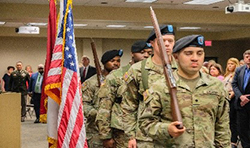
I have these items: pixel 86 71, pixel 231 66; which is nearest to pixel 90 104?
pixel 231 66

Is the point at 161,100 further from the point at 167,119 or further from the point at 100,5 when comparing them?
the point at 100,5

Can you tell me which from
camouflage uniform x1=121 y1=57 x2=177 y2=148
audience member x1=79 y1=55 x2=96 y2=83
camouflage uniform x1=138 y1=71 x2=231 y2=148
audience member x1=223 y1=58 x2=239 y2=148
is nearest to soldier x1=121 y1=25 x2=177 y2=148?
camouflage uniform x1=121 y1=57 x2=177 y2=148

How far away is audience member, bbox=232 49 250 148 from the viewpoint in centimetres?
770

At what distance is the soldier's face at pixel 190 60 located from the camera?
2936 millimetres

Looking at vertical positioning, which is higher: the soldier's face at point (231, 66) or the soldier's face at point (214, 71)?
the soldier's face at point (231, 66)

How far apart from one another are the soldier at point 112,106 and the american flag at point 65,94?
3.24 feet

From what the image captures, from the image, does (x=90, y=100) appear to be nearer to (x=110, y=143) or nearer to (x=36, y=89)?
(x=110, y=143)

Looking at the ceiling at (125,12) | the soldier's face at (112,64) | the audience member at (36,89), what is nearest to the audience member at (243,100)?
the soldier's face at (112,64)

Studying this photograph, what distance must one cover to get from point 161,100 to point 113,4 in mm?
12614

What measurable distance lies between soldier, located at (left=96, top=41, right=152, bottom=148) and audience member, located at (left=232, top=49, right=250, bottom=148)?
3387 millimetres

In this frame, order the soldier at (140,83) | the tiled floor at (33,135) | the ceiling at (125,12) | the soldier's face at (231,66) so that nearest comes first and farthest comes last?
the soldier at (140,83)
the soldier's face at (231,66)
the tiled floor at (33,135)
the ceiling at (125,12)

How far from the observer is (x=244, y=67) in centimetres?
788

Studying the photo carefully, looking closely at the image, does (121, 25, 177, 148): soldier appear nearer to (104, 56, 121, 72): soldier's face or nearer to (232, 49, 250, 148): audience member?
(104, 56, 121, 72): soldier's face

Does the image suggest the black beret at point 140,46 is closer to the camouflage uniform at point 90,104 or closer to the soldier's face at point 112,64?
the soldier's face at point 112,64
